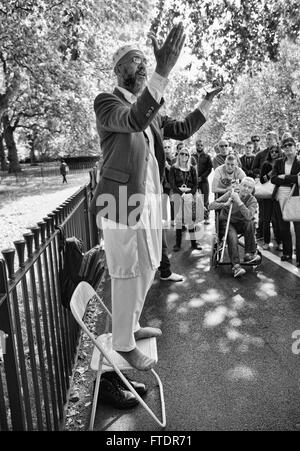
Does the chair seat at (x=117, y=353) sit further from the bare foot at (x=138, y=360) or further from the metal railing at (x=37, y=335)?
the metal railing at (x=37, y=335)

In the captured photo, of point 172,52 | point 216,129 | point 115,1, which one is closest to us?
point 172,52

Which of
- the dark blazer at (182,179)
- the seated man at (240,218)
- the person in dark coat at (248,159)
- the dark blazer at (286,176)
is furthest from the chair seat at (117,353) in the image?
the person in dark coat at (248,159)

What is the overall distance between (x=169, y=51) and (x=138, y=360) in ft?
6.82

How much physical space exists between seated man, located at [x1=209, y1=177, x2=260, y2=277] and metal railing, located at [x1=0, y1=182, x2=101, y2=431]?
286 cm

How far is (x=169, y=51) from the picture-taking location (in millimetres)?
2312

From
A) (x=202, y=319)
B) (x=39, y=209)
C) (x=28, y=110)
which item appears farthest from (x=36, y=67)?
(x=28, y=110)

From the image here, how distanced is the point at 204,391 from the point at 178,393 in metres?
0.21

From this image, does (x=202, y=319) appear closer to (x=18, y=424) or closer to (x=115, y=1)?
(x=18, y=424)

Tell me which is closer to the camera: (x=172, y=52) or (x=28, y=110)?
(x=172, y=52)

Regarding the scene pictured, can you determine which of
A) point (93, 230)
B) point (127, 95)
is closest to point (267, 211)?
point (93, 230)

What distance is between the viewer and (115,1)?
432 inches

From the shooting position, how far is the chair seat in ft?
10.2

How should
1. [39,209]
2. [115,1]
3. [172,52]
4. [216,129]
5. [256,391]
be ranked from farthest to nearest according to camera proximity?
[216,129]
[39,209]
[115,1]
[256,391]
[172,52]

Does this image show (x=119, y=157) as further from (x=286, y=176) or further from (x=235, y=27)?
(x=235, y=27)
